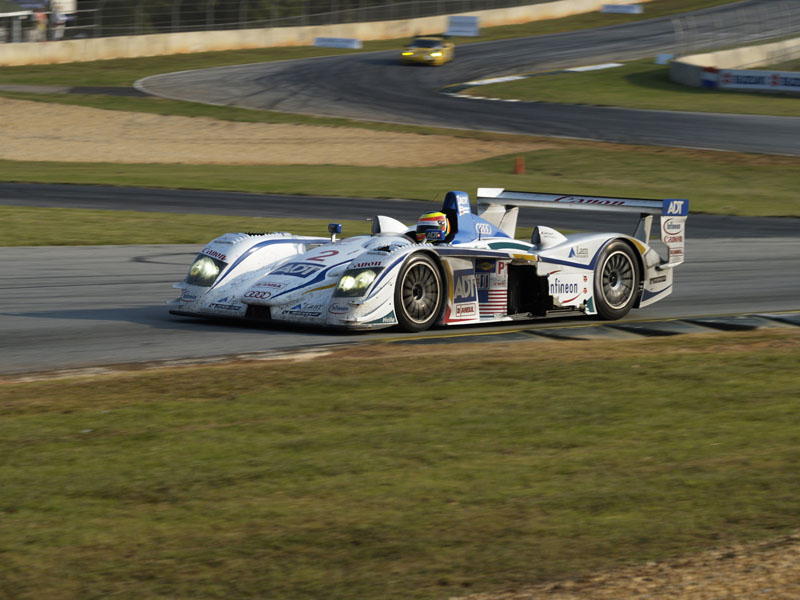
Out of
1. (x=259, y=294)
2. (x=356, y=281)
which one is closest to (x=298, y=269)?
(x=259, y=294)

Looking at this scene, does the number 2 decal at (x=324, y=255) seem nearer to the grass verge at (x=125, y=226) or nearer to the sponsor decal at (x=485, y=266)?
the sponsor decal at (x=485, y=266)

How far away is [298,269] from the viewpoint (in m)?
11.4

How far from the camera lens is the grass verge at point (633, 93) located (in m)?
44.2

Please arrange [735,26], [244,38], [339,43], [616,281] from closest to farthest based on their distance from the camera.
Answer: [616,281] → [244,38] → [339,43] → [735,26]

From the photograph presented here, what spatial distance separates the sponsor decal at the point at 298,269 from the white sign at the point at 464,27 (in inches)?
2277

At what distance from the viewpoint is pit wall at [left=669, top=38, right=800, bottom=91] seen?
4928cm

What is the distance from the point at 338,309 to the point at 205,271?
1.65 meters

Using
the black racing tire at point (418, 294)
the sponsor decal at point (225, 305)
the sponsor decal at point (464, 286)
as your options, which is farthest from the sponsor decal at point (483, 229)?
the sponsor decal at point (225, 305)

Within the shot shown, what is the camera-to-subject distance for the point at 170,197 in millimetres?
25438

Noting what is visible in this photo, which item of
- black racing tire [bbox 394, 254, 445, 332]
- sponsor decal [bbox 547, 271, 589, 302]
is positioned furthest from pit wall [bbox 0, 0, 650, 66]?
black racing tire [bbox 394, 254, 445, 332]

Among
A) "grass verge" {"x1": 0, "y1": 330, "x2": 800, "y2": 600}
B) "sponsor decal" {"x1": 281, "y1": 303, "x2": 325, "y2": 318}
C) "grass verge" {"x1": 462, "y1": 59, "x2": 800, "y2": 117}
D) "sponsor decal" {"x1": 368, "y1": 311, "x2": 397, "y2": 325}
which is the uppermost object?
"grass verge" {"x1": 462, "y1": 59, "x2": 800, "y2": 117}

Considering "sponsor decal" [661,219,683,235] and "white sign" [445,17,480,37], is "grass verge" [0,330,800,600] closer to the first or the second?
"sponsor decal" [661,219,683,235]

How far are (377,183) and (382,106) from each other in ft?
49.6

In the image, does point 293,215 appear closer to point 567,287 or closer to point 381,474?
point 567,287
